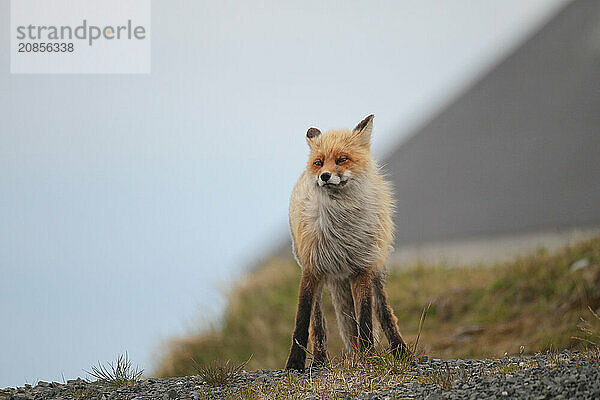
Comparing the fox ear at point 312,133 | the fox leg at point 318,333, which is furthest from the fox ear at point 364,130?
the fox leg at point 318,333

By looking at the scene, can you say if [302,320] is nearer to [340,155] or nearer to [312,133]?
[340,155]

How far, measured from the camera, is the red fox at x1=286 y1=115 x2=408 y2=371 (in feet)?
21.2

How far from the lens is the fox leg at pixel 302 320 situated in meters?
6.57

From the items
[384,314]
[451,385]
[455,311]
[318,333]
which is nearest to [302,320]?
[318,333]

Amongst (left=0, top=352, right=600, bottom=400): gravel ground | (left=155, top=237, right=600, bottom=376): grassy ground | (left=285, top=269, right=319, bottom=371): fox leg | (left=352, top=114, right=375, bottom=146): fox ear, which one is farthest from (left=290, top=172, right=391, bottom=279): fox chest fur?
(left=155, top=237, right=600, bottom=376): grassy ground

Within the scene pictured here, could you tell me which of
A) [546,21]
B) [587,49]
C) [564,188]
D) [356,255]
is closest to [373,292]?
[356,255]

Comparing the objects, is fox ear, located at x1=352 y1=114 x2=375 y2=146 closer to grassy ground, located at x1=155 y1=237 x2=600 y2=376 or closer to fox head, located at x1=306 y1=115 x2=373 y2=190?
fox head, located at x1=306 y1=115 x2=373 y2=190

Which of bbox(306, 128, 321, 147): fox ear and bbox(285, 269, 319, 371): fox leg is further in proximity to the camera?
bbox(306, 128, 321, 147): fox ear

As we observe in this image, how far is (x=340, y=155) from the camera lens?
251 inches

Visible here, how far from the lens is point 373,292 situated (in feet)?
22.9

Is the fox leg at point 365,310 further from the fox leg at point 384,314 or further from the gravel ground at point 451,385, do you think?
the gravel ground at point 451,385

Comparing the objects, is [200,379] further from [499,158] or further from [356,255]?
[499,158]

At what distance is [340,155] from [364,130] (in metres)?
0.44

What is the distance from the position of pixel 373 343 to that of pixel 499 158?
46.2 feet
